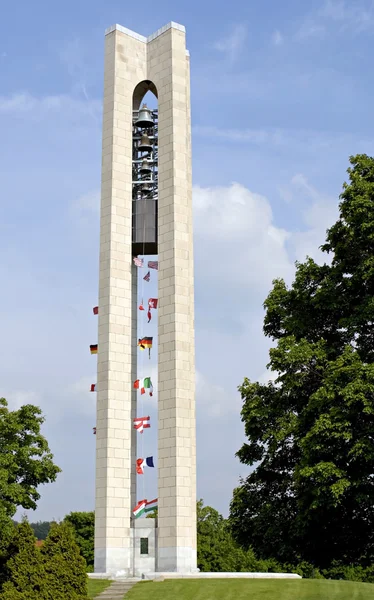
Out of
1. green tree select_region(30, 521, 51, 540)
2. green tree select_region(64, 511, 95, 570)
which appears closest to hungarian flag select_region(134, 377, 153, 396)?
green tree select_region(64, 511, 95, 570)

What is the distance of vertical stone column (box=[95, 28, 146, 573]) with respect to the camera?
35.8 meters

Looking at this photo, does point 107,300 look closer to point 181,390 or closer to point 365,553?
point 181,390

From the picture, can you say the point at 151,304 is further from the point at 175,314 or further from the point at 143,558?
the point at 143,558

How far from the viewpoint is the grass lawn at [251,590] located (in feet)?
91.2

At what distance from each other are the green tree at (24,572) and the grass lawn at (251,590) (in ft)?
13.6

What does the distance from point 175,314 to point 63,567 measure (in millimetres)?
14460

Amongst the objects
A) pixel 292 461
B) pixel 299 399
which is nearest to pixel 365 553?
pixel 292 461

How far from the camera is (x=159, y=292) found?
3862 centimetres

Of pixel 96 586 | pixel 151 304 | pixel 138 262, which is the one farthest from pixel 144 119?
pixel 96 586

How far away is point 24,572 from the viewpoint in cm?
2689

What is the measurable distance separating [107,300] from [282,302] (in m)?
9.17

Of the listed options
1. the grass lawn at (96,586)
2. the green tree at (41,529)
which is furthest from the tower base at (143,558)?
the green tree at (41,529)

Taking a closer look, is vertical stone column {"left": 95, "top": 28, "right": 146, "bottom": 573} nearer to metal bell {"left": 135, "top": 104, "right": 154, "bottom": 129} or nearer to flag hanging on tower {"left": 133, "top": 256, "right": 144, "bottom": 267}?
flag hanging on tower {"left": 133, "top": 256, "right": 144, "bottom": 267}

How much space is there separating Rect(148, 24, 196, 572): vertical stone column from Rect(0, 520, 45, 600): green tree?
8770mm
